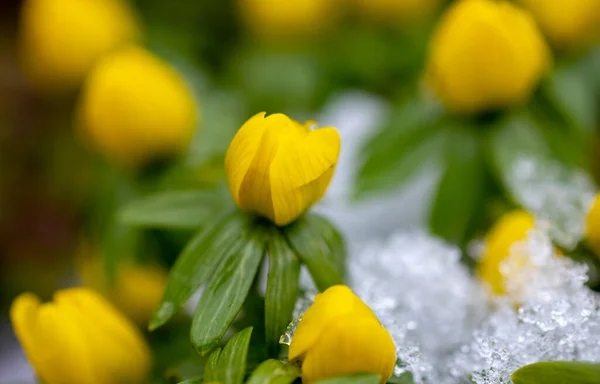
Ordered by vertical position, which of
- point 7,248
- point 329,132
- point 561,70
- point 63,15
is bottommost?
point 561,70

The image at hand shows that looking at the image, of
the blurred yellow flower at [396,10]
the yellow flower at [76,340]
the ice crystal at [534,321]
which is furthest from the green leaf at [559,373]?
the blurred yellow flower at [396,10]

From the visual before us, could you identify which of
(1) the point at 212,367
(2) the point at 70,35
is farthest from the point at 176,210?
(2) the point at 70,35

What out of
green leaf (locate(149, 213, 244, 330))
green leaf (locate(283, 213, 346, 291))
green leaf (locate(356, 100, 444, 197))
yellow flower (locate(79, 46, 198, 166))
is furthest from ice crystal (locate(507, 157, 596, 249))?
yellow flower (locate(79, 46, 198, 166))

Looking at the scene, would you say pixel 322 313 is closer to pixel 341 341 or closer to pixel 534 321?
pixel 341 341

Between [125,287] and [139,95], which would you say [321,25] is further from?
[125,287]

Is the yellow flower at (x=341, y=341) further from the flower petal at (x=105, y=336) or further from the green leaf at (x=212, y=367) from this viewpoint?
the flower petal at (x=105, y=336)

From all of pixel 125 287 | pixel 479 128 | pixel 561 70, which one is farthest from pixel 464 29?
pixel 125 287
